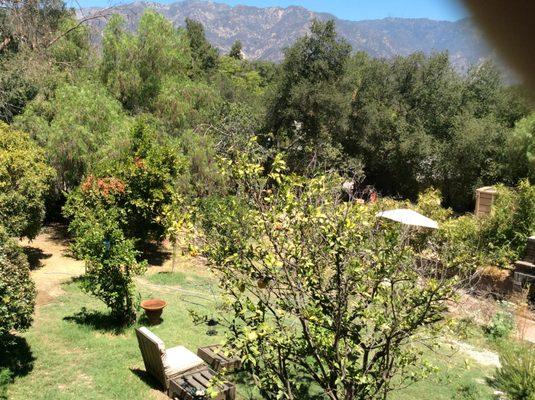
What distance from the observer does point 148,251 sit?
13656 mm

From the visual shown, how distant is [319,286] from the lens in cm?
414

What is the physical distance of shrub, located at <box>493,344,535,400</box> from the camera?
5599mm

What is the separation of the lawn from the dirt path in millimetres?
522

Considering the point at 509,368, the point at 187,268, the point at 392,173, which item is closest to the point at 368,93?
the point at 392,173

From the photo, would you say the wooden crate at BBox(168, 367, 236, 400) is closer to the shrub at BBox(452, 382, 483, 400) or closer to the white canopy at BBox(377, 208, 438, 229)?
the shrub at BBox(452, 382, 483, 400)

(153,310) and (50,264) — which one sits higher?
(153,310)

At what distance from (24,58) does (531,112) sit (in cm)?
1536

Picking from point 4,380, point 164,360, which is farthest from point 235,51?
point 4,380

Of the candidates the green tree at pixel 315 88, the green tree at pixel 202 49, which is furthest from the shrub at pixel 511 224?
→ the green tree at pixel 202 49

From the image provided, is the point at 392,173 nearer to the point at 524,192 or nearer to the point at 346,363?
the point at 524,192

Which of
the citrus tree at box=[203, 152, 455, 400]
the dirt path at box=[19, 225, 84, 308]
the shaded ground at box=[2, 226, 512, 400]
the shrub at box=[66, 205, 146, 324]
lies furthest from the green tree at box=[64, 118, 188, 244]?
the citrus tree at box=[203, 152, 455, 400]

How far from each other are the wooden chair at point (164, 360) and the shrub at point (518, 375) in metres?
3.99

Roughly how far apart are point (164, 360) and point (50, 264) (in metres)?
6.88

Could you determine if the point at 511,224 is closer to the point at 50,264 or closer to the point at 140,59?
the point at 140,59
